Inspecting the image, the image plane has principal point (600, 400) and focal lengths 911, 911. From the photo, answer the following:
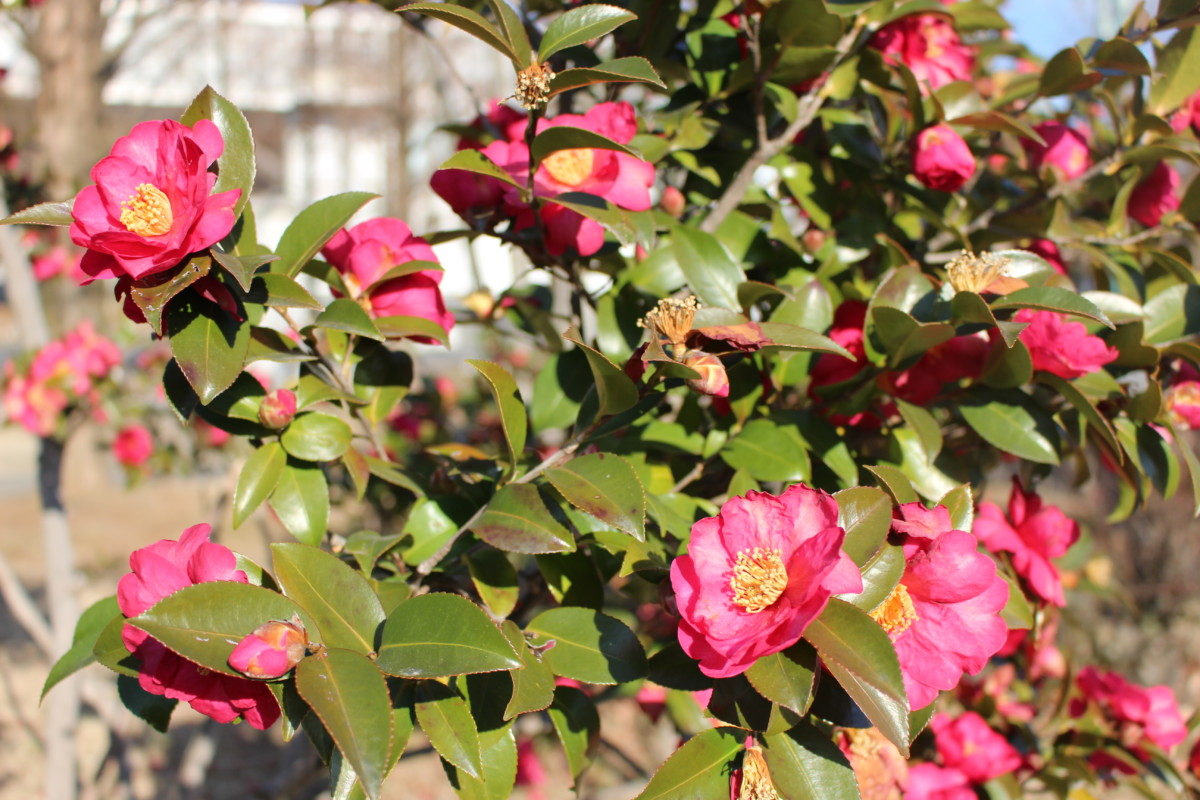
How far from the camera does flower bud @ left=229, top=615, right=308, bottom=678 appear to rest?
23.1 inches

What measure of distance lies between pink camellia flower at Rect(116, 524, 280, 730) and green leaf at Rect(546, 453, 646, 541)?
0.26 meters

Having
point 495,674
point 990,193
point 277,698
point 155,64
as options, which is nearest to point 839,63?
point 990,193

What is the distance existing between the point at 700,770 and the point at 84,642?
0.57 meters

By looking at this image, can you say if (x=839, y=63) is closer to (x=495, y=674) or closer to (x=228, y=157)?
(x=228, y=157)

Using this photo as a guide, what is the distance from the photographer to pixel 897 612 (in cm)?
69

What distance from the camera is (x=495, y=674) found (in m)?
0.77

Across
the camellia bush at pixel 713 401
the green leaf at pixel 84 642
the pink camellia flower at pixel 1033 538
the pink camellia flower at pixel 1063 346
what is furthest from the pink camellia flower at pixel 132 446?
the pink camellia flower at pixel 1063 346

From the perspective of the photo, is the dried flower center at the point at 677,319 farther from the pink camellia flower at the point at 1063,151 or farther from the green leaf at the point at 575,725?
the pink camellia flower at the point at 1063,151

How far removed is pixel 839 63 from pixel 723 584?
773mm

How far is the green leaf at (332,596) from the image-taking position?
0.68m

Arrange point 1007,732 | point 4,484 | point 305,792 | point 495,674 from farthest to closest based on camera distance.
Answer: point 4,484 → point 305,792 → point 1007,732 → point 495,674

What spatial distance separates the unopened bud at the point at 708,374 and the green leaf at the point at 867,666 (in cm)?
17

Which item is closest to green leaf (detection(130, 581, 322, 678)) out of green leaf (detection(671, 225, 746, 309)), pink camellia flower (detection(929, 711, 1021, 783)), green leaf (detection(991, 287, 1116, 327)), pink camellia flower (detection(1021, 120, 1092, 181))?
green leaf (detection(671, 225, 746, 309))

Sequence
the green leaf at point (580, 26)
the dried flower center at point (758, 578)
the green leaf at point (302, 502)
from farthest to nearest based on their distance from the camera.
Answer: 1. the green leaf at point (302, 502)
2. the green leaf at point (580, 26)
3. the dried flower center at point (758, 578)
